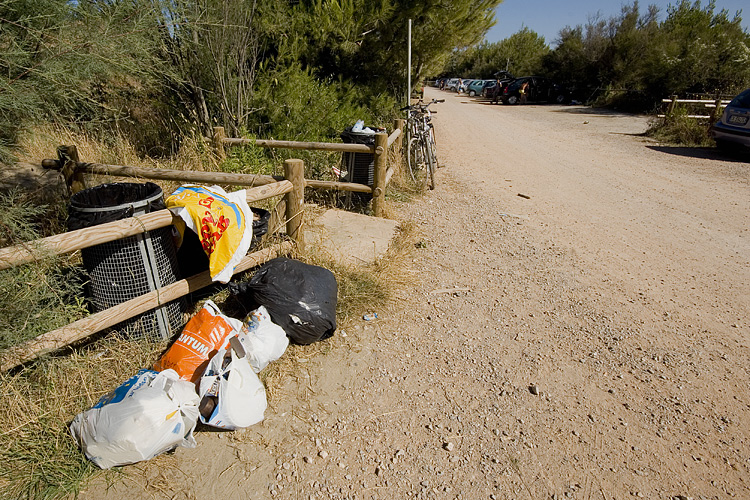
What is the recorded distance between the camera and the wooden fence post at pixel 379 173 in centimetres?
537

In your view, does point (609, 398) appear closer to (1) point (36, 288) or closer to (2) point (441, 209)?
(1) point (36, 288)

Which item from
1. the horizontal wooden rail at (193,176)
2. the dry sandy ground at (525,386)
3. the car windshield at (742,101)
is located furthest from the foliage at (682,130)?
the horizontal wooden rail at (193,176)

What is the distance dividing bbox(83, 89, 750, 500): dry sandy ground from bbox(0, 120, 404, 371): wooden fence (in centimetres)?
85

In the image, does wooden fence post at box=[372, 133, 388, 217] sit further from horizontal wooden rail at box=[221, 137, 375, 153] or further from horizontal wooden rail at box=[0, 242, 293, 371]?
horizontal wooden rail at box=[0, 242, 293, 371]

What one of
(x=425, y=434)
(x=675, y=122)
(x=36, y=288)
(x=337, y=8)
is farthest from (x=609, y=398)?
(x=675, y=122)

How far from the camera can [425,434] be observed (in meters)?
2.55

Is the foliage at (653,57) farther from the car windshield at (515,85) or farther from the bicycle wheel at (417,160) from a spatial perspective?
the bicycle wheel at (417,160)

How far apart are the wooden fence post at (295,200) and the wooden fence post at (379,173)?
5.83 feet

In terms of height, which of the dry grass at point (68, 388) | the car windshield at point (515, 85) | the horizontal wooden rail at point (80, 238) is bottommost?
the dry grass at point (68, 388)

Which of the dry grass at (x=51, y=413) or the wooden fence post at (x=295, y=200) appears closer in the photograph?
the dry grass at (x=51, y=413)

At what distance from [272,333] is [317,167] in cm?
443

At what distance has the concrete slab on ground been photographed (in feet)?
14.3

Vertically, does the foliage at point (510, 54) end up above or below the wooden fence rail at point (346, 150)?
above

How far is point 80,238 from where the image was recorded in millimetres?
2414
